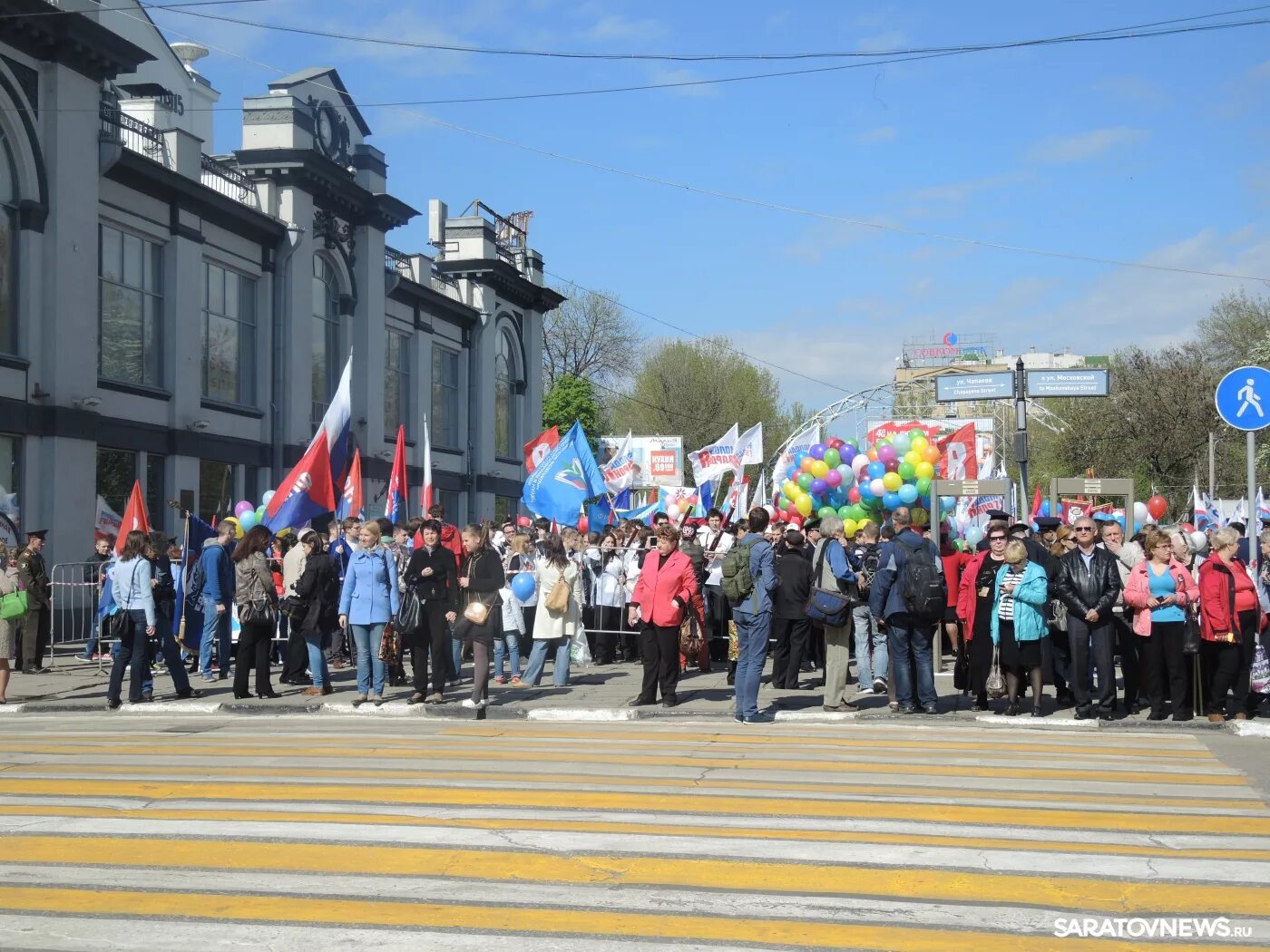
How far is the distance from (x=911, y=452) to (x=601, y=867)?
15912mm

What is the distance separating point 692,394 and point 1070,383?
5241 centimetres

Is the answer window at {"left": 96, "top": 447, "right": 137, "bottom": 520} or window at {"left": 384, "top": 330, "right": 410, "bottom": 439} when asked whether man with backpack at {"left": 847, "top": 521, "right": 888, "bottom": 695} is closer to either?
window at {"left": 96, "top": 447, "right": 137, "bottom": 520}

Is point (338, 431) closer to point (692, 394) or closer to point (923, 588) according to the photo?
point (923, 588)

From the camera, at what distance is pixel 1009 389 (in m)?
20.1

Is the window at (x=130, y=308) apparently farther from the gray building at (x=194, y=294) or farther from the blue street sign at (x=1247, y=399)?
the blue street sign at (x=1247, y=399)

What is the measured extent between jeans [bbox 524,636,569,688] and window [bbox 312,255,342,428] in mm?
17805

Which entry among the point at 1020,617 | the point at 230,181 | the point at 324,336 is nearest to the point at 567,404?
the point at 324,336

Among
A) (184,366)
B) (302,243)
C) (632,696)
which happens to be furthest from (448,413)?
(632,696)

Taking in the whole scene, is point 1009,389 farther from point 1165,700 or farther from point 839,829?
point 839,829

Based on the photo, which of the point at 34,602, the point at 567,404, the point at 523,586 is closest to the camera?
the point at 523,586

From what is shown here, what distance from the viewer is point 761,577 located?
13.6 metres

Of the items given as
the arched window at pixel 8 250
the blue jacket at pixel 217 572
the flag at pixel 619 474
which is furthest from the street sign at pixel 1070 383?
the arched window at pixel 8 250

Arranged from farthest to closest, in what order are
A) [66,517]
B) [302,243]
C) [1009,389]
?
[302,243] < [66,517] < [1009,389]

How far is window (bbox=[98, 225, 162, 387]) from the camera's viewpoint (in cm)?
2564
